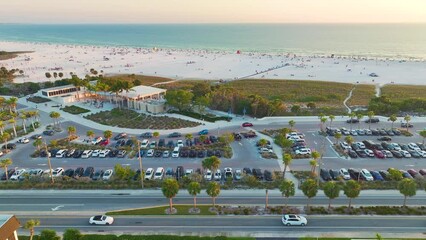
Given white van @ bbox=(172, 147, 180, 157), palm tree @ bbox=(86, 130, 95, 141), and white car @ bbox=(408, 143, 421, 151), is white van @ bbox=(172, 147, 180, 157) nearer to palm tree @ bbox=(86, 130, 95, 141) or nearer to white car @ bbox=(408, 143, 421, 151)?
palm tree @ bbox=(86, 130, 95, 141)

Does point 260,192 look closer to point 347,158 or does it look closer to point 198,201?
point 198,201

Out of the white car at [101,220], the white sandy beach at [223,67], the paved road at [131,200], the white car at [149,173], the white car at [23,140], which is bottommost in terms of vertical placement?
the paved road at [131,200]

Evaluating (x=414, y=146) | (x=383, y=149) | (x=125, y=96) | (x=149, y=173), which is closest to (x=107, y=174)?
(x=149, y=173)

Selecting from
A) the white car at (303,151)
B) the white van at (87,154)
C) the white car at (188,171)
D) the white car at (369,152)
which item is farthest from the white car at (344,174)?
the white van at (87,154)

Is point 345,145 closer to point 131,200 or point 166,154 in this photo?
point 166,154

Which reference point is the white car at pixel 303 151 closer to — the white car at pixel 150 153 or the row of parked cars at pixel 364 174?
the row of parked cars at pixel 364 174
